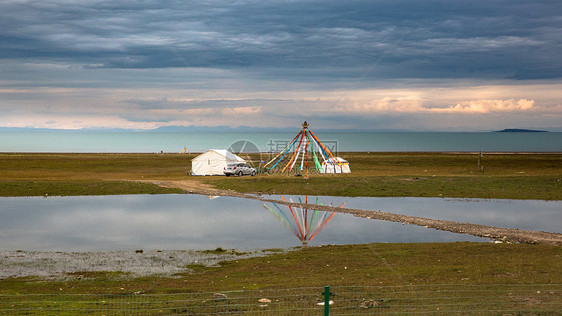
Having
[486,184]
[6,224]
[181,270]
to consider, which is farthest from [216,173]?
[181,270]

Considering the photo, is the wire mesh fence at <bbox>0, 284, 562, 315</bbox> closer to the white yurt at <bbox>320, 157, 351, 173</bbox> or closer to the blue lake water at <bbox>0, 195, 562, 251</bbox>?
the blue lake water at <bbox>0, 195, 562, 251</bbox>

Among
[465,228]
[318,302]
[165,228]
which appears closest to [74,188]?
[165,228]

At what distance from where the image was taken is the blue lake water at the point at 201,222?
1153 inches

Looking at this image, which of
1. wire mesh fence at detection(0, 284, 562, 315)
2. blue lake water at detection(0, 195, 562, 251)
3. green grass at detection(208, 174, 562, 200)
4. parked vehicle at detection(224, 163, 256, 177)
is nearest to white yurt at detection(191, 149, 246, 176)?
parked vehicle at detection(224, 163, 256, 177)

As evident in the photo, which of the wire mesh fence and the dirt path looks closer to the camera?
the wire mesh fence

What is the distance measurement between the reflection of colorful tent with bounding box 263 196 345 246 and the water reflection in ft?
1.58

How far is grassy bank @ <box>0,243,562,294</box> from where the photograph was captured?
1836 cm

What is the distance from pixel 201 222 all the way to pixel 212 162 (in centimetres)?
3734

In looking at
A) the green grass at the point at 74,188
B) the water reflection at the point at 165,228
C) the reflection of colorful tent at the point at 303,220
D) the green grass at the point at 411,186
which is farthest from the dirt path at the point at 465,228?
the green grass at the point at 74,188

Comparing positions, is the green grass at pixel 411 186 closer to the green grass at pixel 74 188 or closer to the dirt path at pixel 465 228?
the green grass at pixel 74 188

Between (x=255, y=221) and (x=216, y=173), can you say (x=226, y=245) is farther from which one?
(x=216, y=173)

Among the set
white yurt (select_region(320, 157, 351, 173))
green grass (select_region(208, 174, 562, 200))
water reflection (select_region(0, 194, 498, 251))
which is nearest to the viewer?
water reflection (select_region(0, 194, 498, 251))

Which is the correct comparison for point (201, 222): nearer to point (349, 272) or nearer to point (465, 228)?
point (465, 228)

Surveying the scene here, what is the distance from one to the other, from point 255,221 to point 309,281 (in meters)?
17.8
